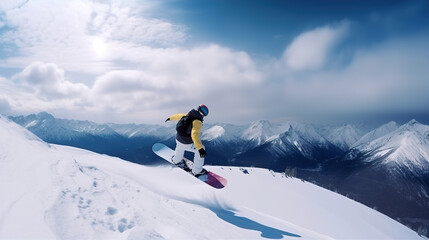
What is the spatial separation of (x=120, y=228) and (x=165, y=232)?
1088 millimetres

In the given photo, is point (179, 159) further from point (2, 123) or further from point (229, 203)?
point (2, 123)

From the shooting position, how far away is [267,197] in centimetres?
1938

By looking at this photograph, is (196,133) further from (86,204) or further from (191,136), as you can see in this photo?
(86,204)

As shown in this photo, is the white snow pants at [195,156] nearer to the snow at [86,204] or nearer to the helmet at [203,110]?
the snow at [86,204]

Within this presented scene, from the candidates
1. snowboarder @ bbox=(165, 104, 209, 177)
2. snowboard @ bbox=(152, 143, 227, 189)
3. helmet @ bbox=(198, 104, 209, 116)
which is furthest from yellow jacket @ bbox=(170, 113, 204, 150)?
snowboard @ bbox=(152, 143, 227, 189)

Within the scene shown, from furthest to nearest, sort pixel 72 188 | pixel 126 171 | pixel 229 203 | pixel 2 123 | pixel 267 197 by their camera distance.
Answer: pixel 267 197 → pixel 229 203 → pixel 126 171 → pixel 2 123 → pixel 72 188

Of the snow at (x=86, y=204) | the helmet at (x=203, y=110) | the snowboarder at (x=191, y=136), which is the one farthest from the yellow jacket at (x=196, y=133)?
the snow at (x=86, y=204)

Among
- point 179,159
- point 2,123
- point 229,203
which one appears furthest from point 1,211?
point 229,203

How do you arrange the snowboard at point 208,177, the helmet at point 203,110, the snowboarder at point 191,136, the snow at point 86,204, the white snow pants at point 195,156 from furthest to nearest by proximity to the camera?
the snowboard at point 208,177
the white snow pants at point 195,156
the helmet at point 203,110
the snowboarder at point 191,136
the snow at point 86,204

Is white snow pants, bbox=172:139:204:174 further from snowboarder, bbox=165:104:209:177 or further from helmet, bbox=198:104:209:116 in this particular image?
helmet, bbox=198:104:209:116

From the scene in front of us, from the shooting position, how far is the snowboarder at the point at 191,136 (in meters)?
11.0

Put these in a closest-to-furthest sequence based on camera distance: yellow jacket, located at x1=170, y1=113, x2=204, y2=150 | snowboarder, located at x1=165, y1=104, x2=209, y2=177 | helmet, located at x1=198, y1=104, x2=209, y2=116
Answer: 1. yellow jacket, located at x1=170, y1=113, x2=204, y2=150
2. snowboarder, located at x1=165, y1=104, x2=209, y2=177
3. helmet, located at x1=198, y1=104, x2=209, y2=116

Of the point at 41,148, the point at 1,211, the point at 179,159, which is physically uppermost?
the point at 179,159

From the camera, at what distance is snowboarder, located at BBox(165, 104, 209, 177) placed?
11.0 meters
